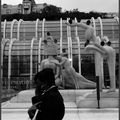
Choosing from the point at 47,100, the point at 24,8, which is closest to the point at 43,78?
the point at 47,100

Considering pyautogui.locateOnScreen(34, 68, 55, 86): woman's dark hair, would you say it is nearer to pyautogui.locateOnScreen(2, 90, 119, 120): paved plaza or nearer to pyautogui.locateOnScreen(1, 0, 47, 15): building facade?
pyautogui.locateOnScreen(2, 90, 119, 120): paved plaza

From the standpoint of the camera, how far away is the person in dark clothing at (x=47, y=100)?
127 inches

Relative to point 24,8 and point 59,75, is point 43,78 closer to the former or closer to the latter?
point 59,75

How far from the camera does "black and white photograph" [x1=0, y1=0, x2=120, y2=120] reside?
133 inches

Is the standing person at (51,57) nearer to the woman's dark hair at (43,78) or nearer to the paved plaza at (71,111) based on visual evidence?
the paved plaza at (71,111)

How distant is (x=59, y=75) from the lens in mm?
16875

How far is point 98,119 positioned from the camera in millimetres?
9141

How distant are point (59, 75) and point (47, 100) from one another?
13640mm

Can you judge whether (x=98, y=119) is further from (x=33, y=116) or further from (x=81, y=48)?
(x=81, y=48)

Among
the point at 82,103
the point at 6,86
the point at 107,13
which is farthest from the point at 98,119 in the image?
the point at 107,13

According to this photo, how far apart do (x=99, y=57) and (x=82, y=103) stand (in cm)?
320

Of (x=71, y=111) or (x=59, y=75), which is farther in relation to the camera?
(x=59, y=75)

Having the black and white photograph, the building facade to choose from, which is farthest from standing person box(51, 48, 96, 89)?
the building facade

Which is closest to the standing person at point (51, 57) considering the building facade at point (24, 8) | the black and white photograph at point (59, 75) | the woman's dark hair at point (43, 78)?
the black and white photograph at point (59, 75)
